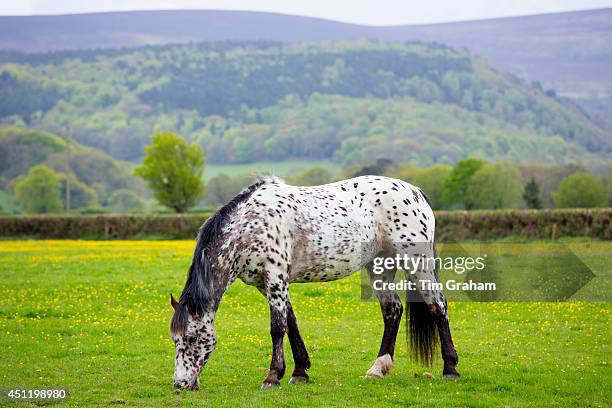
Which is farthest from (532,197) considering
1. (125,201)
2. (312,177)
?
(125,201)

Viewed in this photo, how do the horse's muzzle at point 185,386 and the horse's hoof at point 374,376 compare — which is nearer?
the horse's muzzle at point 185,386

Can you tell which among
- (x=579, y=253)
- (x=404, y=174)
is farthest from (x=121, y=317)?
(x=404, y=174)

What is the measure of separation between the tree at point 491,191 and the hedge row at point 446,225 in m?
53.8

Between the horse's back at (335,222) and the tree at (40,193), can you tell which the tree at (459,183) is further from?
the horse's back at (335,222)

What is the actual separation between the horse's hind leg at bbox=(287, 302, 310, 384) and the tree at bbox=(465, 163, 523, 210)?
286ft

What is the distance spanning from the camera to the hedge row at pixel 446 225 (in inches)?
1570

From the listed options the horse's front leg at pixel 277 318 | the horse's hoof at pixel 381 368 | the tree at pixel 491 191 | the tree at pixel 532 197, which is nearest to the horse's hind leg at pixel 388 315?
the horse's hoof at pixel 381 368

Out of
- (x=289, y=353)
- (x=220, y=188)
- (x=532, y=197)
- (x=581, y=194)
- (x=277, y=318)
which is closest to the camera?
(x=277, y=318)

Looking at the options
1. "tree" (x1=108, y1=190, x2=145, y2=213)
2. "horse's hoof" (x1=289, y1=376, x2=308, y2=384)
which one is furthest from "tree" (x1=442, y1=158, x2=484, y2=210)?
"horse's hoof" (x1=289, y1=376, x2=308, y2=384)

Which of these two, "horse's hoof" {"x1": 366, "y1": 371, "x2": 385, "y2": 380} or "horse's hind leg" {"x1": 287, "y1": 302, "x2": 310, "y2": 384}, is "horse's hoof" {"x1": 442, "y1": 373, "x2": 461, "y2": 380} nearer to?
"horse's hoof" {"x1": 366, "y1": 371, "x2": 385, "y2": 380}

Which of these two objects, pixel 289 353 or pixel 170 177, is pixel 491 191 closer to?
pixel 170 177

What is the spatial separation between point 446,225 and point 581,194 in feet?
177

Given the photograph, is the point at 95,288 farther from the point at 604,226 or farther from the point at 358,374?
the point at 604,226

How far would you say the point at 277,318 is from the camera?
10.1 meters
